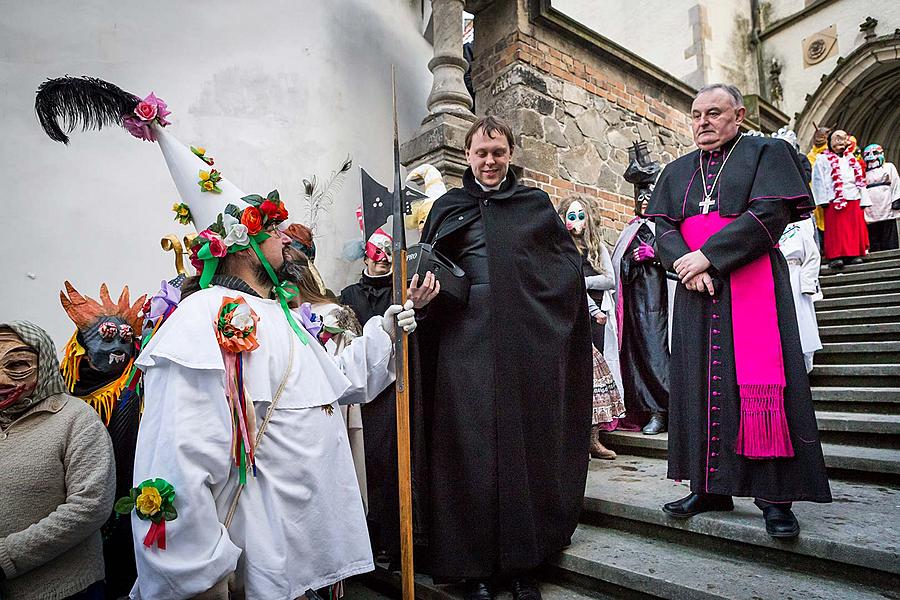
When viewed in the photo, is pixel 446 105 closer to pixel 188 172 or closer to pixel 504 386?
pixel 504 386

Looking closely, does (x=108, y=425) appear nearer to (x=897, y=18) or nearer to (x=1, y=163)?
(x=1, y=163)

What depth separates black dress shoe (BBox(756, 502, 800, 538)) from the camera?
8.04 ft

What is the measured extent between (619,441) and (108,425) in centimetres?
339

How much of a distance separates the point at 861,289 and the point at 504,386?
5.80 metres

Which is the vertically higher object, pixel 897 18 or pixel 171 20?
pixel 897 18

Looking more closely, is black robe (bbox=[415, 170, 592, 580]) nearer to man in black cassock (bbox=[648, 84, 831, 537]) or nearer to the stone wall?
man in black cassock (bbox=[648, 84, 831, 537])

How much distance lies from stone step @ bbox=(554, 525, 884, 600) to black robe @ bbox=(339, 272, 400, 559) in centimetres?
83

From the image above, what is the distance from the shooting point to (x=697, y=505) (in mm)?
2826

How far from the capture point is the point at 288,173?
5105 mm

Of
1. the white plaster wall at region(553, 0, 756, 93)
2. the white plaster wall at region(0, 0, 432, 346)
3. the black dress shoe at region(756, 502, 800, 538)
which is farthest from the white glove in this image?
the white plaster wall at region(553, 0, 756, 93)

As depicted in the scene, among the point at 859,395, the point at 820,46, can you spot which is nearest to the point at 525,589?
the point at 859,395

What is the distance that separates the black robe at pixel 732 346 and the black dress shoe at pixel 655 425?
5.89ft

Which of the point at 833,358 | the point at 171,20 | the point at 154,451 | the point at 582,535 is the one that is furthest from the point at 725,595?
the point at 171,20

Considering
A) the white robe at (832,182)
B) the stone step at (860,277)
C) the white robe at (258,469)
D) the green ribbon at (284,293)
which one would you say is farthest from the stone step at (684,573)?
the white robe at (832,182)
